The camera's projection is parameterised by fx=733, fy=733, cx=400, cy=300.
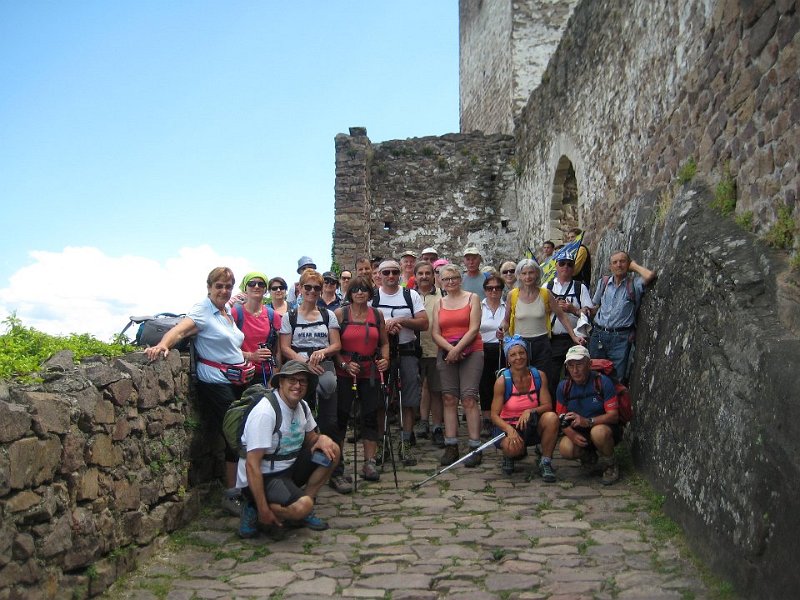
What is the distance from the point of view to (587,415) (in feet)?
18.8

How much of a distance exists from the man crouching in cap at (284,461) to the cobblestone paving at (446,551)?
0.18 meters

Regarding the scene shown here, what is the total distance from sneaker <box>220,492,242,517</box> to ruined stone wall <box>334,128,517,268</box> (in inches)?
391

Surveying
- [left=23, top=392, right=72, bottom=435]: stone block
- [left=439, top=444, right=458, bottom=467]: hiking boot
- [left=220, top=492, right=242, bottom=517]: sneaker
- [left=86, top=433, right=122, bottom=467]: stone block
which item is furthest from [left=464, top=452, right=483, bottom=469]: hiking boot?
[left=23, top=392, right=72, bottom=435]: stone block

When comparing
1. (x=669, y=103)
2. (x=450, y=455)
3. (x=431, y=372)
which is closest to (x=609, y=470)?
(x=450, y=455)

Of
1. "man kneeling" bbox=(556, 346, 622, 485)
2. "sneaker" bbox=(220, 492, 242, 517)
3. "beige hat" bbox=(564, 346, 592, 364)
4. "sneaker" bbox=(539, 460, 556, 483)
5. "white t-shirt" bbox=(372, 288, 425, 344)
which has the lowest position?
"sneaker" bbox=(220, 492, 242, 517)

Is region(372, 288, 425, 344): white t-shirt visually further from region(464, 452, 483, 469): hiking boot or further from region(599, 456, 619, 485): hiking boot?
region(599, 456, 619, 485): hiking boot

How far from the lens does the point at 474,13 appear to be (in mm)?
19984

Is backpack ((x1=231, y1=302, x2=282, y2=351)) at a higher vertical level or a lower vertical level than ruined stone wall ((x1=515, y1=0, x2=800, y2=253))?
lower

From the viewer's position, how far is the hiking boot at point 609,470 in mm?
5645

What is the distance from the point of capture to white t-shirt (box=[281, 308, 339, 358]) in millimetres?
5883

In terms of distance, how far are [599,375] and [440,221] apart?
9.69 meters

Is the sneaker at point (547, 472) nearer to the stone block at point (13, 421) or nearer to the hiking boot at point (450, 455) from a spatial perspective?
the hiking boot at point (450, 455)

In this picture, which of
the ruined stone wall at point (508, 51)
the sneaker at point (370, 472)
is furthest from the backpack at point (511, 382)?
the ruined stone wall at point (508, 51)

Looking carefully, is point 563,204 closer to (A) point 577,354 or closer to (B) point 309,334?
(A) point 577,354
